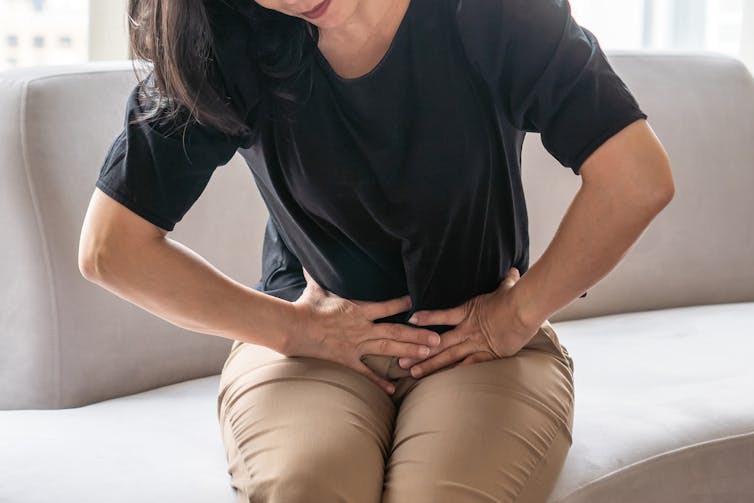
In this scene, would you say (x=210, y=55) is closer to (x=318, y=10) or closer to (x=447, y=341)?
(x=318, y=10)

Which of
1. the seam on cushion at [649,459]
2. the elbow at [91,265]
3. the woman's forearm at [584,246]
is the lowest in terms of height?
the seam on cushion at [649,459]

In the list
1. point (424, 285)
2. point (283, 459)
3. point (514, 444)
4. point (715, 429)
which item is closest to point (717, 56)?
point (715, 429)

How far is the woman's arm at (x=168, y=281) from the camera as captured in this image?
1.20m

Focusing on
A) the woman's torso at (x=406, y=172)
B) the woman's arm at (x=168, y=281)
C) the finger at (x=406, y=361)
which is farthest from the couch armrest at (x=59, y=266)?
the finger at (x=406, y=361)

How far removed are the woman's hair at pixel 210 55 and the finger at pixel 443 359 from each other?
37cm

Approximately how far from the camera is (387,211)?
4.04ft

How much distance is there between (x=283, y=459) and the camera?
1.05m

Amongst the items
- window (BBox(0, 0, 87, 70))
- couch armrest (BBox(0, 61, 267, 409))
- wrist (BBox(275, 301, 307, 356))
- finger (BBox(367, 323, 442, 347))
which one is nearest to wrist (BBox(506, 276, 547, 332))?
finger (BBox(367, 323, 442, 347))

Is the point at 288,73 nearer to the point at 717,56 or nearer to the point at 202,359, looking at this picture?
the point at 202,359

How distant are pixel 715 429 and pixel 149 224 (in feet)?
2.67

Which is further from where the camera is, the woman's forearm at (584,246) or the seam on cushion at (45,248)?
the seam on cushion at (45,248)

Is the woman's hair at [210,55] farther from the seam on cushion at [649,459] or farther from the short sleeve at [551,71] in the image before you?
the seam on cushion at [649,459]

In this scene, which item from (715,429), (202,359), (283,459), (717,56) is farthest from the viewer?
(717,56)

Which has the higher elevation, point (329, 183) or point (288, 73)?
point (288, 73)
